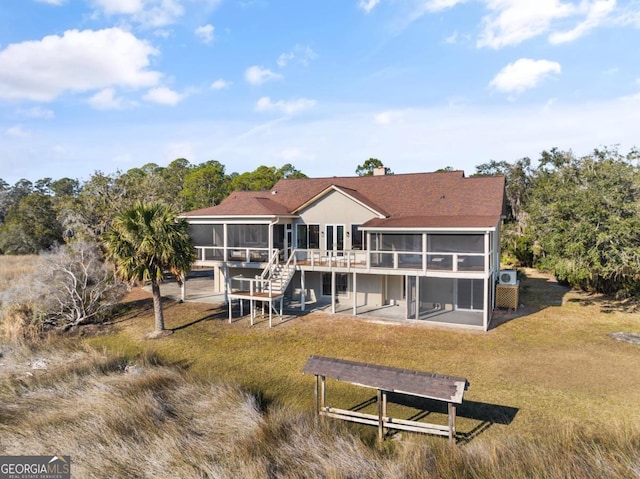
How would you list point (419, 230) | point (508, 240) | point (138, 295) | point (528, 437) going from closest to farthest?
point (528, 437), point (419, 230), point (138, 295), point (508, 240)

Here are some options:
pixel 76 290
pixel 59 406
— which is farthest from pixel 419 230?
pixel 76 290

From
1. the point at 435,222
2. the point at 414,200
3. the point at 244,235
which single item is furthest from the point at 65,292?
the point at 414,200

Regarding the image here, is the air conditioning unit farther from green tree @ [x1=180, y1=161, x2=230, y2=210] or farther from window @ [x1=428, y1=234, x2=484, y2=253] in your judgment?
green tree @ [x1=180, y1=161, x2=230, y2=210]

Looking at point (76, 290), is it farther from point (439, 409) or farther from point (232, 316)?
point (439, 409)

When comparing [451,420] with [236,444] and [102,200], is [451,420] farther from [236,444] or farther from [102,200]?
[102,200]

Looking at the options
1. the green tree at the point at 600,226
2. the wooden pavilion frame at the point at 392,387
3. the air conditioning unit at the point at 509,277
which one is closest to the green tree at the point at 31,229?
the wooden pavilion frame at the point at 392,387

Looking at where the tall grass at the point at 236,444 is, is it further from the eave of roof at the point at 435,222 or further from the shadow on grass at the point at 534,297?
the shadow on grass at the point at 534,297
